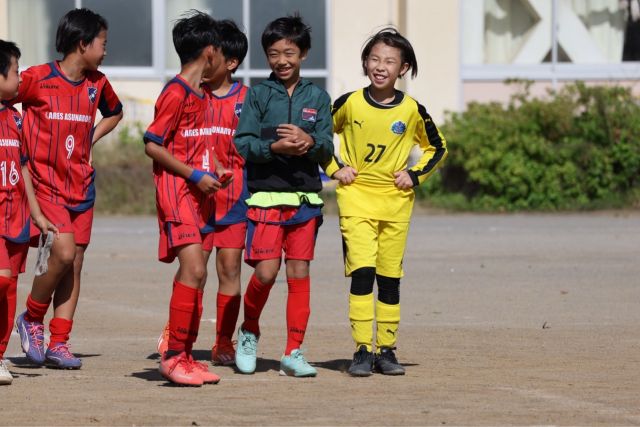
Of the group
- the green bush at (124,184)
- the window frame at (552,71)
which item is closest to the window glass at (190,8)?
the green bush at (124,184)

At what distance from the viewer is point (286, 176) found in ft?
26.1

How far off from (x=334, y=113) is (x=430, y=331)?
2308 millimetres

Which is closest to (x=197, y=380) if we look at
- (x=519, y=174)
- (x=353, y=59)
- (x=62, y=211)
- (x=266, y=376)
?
(x=266, y=376)

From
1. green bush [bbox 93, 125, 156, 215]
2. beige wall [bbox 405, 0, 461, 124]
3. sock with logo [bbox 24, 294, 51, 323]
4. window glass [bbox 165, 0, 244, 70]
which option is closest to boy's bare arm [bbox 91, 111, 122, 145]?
sock with logo [bbox 24, 294, 51, 323]

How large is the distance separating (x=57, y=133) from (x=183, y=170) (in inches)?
40.9

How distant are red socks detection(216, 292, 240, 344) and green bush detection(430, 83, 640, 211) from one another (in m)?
11.2

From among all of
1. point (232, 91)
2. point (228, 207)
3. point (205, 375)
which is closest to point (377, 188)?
point (228, 207)

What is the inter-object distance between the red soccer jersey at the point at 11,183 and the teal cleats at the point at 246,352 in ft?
4.51

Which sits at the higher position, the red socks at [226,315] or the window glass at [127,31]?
the window glass at [127,31]

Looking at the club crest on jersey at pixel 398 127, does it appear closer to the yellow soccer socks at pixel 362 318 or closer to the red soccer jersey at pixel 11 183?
the yellow soccer socks at pixel 362 318

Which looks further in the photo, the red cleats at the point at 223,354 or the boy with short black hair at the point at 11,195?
the red cleats at the point at 223,354

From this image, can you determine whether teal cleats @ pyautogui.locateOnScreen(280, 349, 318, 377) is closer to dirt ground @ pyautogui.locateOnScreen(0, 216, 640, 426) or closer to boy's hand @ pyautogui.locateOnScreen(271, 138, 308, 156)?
dirt ground @ pyautogui.locateOnScreen(0, 216, 640, 426)

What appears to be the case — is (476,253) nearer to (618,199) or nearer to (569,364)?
(618,199)

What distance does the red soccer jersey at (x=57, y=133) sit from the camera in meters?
8.17
